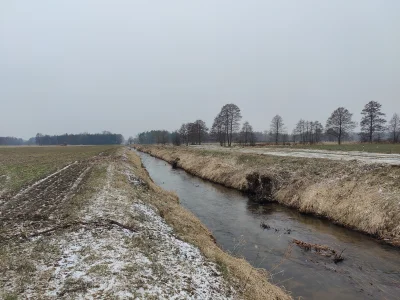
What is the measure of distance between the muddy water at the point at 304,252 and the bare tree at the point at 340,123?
242 ft

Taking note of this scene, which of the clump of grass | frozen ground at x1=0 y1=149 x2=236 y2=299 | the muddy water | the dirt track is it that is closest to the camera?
frozen ground at x1=0 y1=149 x2=236 y2=299

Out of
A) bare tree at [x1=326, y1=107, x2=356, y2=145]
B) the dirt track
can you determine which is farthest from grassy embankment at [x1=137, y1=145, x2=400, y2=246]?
bare tree at [x1=326, y1=107, x2=356, y2=145]

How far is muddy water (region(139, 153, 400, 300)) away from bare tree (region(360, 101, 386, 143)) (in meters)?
72.2

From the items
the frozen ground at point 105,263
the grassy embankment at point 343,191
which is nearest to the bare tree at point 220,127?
the grassy embankment at point 343,191

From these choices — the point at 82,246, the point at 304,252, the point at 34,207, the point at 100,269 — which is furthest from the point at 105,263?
the point at 304,252

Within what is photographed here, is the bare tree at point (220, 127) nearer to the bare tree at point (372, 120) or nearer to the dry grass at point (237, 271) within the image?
the bare tree at point (372, 120)

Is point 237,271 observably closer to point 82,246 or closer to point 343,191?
point 82,246

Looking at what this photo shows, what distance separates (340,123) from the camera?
81750 millimetres

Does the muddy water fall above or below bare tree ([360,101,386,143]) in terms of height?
below

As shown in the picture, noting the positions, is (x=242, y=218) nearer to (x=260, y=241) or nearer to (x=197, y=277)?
(x=260, y=241)

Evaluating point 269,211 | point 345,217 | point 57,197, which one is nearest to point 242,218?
point 269,211

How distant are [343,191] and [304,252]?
270 inches

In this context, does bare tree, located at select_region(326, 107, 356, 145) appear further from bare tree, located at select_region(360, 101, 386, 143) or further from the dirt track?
the dirt track

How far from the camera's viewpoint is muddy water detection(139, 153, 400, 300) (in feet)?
27.9
